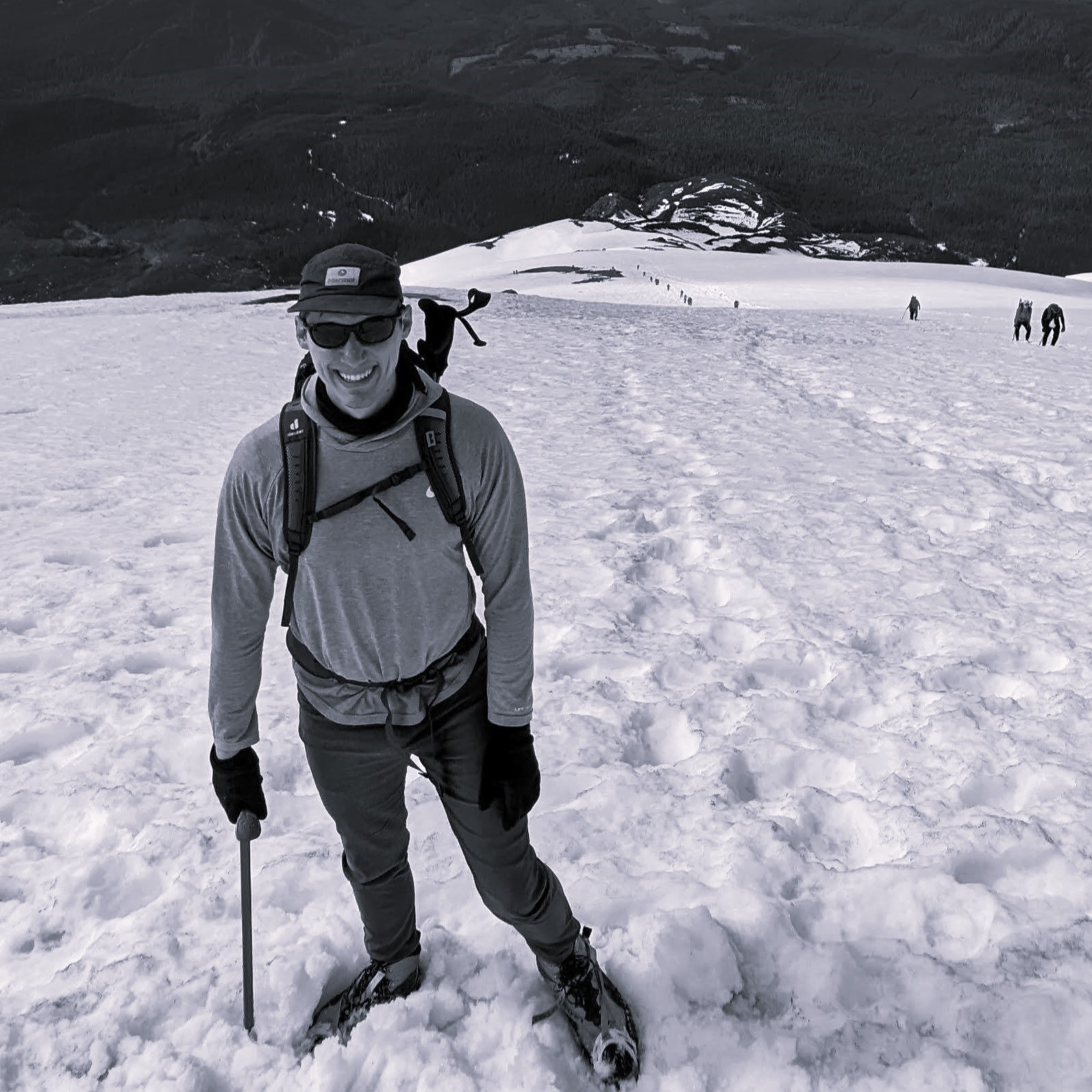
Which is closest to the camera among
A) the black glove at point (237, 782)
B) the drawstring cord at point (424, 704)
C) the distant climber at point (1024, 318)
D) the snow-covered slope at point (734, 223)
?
the drawstring cord at point (424, 704)

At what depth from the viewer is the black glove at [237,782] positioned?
7.96 feet

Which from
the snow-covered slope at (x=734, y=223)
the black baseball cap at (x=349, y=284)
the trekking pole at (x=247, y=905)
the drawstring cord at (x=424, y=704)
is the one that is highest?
the snow-covered slope at (x=734, y=223)

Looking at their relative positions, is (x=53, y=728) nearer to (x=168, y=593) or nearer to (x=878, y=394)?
(x=168, y=593)

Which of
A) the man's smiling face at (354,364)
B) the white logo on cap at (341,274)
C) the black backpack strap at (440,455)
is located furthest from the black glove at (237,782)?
the white logo on cap at (341,274)

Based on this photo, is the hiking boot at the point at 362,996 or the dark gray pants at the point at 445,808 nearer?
the dark gray pants at the point at 445,808

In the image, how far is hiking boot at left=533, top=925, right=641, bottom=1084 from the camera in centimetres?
252

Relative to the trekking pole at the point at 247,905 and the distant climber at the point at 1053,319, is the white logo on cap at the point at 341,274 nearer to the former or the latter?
the trekking pole at the point at 247,905

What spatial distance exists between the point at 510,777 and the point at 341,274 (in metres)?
1.40

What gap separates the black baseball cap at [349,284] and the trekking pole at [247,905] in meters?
1.49

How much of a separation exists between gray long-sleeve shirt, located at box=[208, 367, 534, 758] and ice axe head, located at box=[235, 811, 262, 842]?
0.72 feet

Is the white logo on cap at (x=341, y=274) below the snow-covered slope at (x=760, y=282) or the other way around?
the other way around

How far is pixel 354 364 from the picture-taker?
6.43ft

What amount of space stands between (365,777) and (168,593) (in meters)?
4.28

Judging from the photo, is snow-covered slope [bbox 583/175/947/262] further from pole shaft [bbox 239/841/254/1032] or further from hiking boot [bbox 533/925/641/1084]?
pole shaft [bbox 239/841/254/1032]
